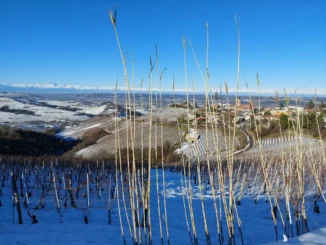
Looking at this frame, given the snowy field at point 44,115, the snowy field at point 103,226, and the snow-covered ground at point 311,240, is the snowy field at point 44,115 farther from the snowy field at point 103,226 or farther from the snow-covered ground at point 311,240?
the snow-covered ground at point 311,240

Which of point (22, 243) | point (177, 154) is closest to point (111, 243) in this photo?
point (22, 243)

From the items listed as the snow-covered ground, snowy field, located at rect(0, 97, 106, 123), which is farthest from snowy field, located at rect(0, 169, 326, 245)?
snowy field, located at rect(0, 97, 106, 123)

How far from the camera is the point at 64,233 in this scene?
13.0 feet

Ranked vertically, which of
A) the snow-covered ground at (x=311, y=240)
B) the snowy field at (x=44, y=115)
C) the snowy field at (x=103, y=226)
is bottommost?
the snowy field at (x=103, y=226)

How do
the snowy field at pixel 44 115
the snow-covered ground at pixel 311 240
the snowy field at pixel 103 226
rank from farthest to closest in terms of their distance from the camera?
the snowy field at pixel 44 115 < the snowy field at pixel 103 226 < the snow-covered ground at pixel 311 240

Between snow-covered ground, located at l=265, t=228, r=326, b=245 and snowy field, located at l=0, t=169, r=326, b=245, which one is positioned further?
snowy field, located at l=0, t=169, r=326, b=245

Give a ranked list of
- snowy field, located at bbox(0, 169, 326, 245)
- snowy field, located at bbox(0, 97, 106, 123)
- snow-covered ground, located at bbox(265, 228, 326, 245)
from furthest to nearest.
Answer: snowy field, located at bbox(0, 97, 106, 123), snowy field, located at bbox(0, 169, 326, 245), snow-covered ground, located at bbox(265, 228, 326, 245)

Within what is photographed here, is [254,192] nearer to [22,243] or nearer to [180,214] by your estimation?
[180,214]

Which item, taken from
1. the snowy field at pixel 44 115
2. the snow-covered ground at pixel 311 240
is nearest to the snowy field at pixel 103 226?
the snow-covered ground at pixel 311 240

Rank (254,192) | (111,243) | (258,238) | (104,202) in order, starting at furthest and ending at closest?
(254,192) < (104,202) < (258,238) < (111,243)

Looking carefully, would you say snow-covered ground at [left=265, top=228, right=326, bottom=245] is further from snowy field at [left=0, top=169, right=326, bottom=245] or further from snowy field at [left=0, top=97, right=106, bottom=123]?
snowy field at [left=0, top=97, right=106, bottom=123]

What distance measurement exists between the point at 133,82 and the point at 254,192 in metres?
6.86

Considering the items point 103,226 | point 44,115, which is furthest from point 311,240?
point 44,115

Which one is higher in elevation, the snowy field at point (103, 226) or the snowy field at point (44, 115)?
the snowy field at point (44, 115)
